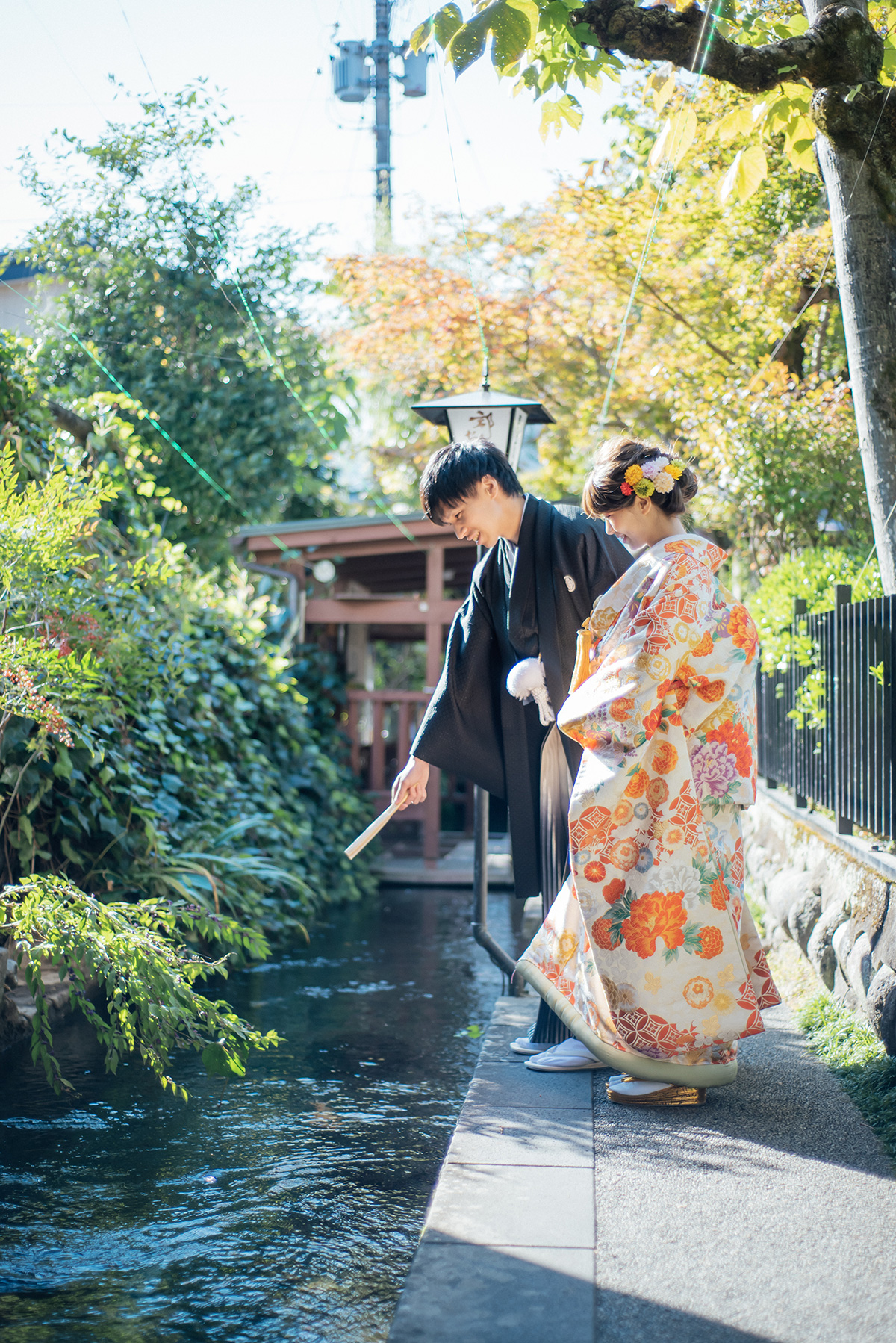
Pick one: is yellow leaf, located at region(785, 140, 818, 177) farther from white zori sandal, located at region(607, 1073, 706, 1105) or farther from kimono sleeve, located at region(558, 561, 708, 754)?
white zori sandal, located at region(607, 1073, 706, 1105)

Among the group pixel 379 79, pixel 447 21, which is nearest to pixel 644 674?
pixel 447 21

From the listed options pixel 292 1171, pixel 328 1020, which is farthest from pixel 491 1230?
pixel 328 1020

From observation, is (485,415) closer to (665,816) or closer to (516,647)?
(516,647)

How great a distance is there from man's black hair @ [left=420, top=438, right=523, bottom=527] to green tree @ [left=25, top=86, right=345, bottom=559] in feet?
18.5

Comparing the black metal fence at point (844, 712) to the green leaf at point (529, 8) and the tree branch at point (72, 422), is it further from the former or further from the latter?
the tree branch at point (72, 422)

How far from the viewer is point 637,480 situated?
261cm

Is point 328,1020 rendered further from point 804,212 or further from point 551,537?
point 804,212

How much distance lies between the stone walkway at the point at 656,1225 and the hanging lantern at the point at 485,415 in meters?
2.97

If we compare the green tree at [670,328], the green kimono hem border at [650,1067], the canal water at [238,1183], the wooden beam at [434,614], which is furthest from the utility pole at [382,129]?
the green kimono hem border at [650,1067]

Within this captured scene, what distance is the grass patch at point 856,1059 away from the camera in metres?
2.57

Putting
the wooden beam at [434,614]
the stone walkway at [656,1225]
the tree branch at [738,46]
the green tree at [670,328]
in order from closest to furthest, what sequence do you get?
the stone walkway at [656,1225], the tree branch at [738,46], the green tree at [670,328], the wooden beam at [434,614]

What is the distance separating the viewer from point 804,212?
7.79 meters

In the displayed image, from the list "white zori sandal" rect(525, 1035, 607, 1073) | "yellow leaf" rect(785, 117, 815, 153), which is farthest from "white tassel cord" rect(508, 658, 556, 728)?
"yellow leaf" rect(785, 117, 815, 153)

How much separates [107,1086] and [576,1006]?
1.72 metres
